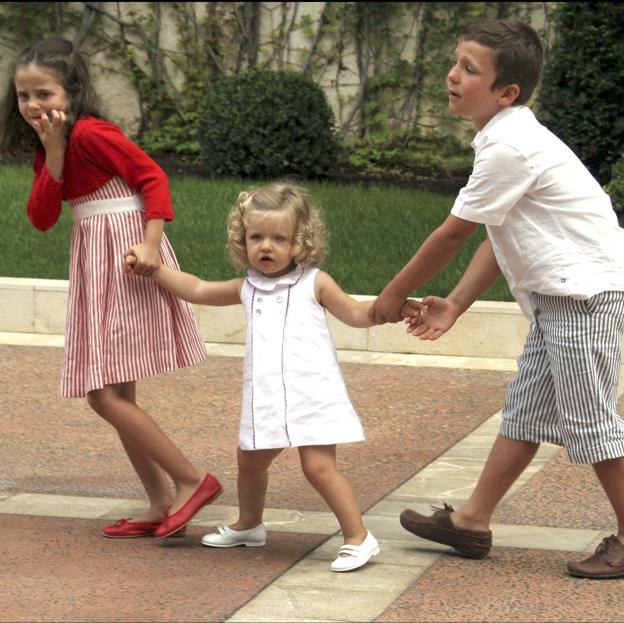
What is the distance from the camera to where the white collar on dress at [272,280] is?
4031mm

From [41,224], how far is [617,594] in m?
2.04

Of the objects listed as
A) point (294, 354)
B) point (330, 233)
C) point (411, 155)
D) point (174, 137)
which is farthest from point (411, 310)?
point (174, 137)

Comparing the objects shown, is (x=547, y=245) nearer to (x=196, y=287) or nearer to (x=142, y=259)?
(x=196, y=287)

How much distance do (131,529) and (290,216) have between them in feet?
3.60

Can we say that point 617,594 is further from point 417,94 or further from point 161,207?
point 417,94

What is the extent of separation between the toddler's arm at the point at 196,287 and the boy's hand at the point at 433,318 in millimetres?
523

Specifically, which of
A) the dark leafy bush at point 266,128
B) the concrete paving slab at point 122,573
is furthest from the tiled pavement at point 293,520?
the dark leafy bush at point 266,128

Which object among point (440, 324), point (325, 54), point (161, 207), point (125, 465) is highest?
point (325, 54)

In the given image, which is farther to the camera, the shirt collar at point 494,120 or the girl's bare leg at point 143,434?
the girl's bare leg at point 143,434

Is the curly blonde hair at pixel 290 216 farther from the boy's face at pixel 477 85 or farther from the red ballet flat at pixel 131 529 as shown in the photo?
the red ballet flat at pixel 131 529

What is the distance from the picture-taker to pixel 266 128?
1211 centimetres

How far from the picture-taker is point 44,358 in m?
7.02

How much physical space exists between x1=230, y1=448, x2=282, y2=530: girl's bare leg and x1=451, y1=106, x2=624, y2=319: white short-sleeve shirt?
0.89m

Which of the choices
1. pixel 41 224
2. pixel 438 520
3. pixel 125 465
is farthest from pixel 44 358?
pixel 438 520
